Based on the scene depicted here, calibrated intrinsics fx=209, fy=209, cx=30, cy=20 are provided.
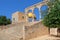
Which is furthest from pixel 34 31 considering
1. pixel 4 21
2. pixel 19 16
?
pixel 4 21

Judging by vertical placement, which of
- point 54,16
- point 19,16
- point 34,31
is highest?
point 19,16

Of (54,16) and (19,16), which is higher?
(19,16)

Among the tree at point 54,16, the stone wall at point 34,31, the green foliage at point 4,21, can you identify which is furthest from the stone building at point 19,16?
the tree at point 54,16

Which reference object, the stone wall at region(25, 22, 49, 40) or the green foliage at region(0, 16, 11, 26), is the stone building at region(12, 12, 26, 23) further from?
the stone wall at region(25, 22, 49, 40)

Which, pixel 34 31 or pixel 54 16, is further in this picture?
pixel 34 31

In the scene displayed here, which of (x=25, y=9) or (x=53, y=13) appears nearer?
(x=53, y=13)

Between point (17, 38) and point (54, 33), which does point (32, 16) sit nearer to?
point (17, 38)

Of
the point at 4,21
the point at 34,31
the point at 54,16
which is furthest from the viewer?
the point at 4,21

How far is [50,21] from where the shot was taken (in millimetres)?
17047

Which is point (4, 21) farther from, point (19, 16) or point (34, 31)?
point (34, 31)

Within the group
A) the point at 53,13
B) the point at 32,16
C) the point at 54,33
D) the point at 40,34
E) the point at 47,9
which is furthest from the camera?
the point at 32,16

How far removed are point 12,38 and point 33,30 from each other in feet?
8.01

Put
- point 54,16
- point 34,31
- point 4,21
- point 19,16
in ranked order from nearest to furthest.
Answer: point 54,16, point 34,31, point 19,16, point 4,21

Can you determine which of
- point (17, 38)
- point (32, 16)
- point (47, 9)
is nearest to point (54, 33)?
point (47, 9)
